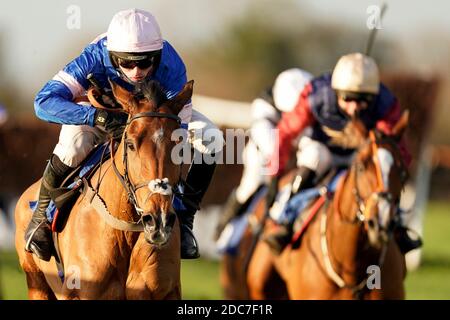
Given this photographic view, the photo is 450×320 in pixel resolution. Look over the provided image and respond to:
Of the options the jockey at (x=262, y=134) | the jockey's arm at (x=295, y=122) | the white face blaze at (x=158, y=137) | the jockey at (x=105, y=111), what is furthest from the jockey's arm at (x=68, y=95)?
the jockey at (x=262, y=134)

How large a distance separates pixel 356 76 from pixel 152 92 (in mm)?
3285

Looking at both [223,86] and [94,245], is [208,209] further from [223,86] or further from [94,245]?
[223,86]

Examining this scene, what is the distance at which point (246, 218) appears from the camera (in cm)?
1159

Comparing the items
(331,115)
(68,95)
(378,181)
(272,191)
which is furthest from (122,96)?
(272,191)

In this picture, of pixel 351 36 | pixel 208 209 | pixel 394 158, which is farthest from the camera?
pixel 351 36

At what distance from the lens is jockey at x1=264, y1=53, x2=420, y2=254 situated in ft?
32.2

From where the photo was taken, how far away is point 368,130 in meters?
9.09

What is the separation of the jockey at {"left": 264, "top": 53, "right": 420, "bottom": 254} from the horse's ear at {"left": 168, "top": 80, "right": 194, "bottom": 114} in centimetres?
247

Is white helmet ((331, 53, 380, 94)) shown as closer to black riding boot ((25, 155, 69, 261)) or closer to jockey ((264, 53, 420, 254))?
jockey ((264, 53, 420, 254))

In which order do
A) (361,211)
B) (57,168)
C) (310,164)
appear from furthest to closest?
1. (310,164)
2. (361,211)
3. (57,168)

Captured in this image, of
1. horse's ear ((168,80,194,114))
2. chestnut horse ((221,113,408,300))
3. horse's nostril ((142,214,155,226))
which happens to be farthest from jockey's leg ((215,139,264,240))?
horse's nostril ((142,214,155,226))

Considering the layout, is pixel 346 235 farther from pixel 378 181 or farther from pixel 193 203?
pixel 193 203

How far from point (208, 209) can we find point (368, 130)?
1034 cm
